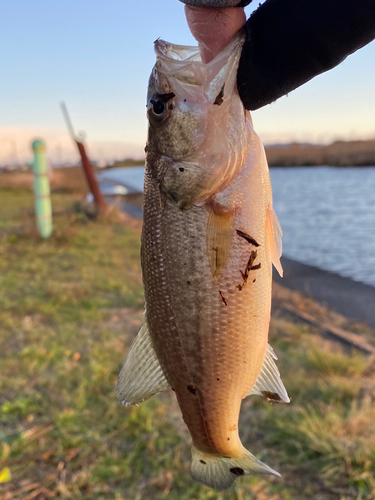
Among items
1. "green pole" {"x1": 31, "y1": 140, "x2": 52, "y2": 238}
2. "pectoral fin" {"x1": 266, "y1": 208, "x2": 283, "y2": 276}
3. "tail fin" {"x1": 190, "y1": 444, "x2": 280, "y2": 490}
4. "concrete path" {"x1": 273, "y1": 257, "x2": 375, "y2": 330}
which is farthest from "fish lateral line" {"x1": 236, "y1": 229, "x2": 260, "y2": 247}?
"green pole" {"x1": 31, "y1": 140, "x2": 52, "y2": 238}

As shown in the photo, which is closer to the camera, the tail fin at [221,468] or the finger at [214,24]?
the finger at [214,24]

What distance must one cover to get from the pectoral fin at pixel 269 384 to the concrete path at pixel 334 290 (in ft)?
23.0

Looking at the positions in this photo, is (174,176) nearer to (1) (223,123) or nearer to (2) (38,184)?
(1) (223,123)

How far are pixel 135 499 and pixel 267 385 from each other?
6.86ft

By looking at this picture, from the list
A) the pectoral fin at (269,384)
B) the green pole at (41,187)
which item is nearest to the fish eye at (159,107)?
the pectoral fin at (269,384)

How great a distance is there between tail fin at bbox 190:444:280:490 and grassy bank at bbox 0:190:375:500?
5.70 ft

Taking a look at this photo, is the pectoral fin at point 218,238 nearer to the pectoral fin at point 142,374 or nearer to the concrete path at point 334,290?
the pectoral fin at point 142,374

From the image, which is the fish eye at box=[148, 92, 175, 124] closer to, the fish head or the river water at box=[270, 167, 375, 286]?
the fish head

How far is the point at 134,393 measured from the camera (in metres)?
1.76

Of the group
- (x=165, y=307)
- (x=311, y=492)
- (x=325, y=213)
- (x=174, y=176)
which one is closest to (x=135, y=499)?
(x=311, y=492)

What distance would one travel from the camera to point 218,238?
5.38 ft

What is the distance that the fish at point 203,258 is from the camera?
1.65 meters

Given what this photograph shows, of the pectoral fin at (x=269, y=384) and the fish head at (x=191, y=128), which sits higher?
the fish head at (x=191, y=128)

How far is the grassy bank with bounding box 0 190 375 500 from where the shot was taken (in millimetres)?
3393
